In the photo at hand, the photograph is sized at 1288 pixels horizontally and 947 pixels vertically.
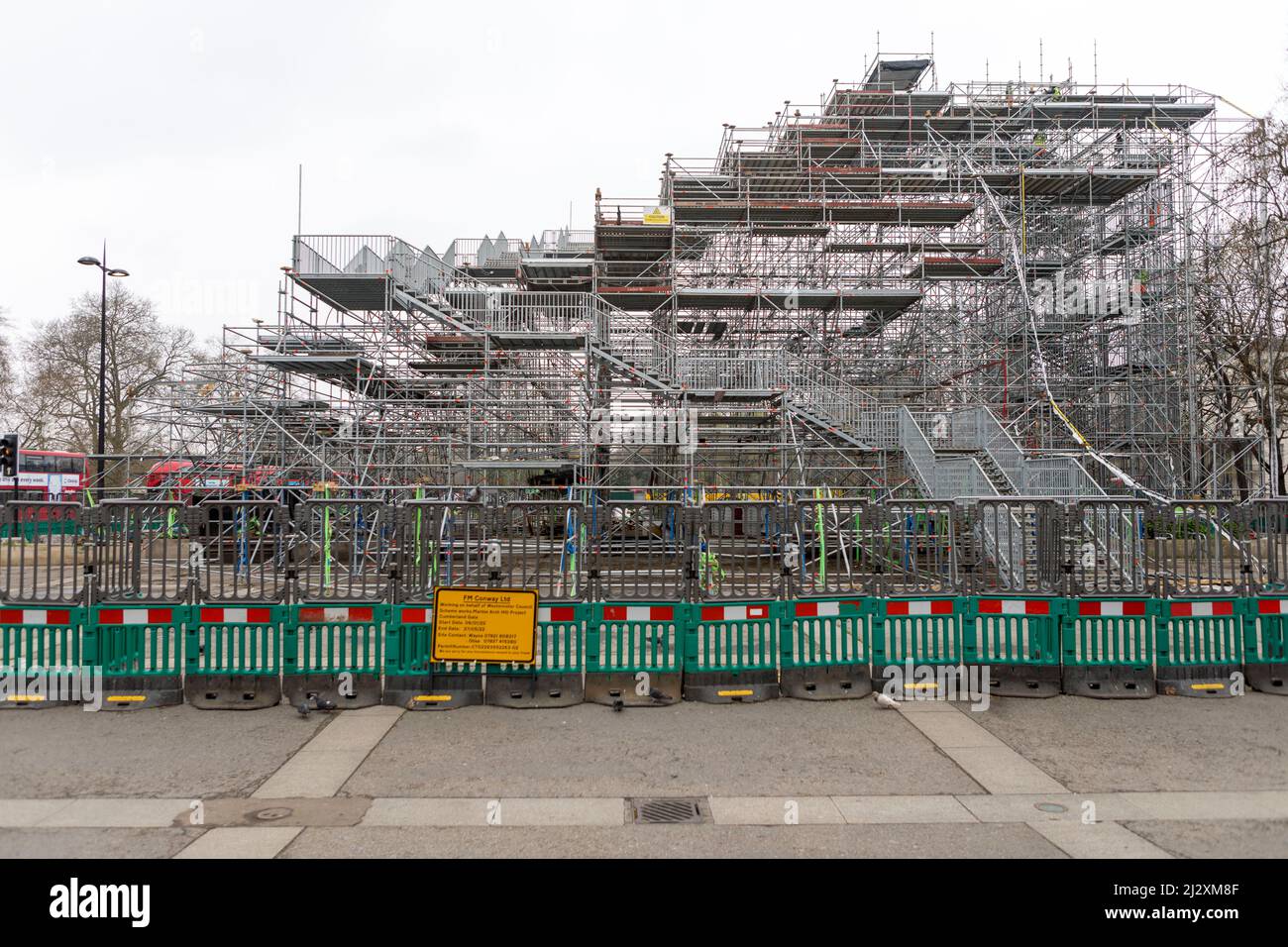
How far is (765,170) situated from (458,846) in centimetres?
2676

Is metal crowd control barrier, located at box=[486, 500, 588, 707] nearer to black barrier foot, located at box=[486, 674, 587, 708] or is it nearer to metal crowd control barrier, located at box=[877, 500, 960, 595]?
black barrier foot, located at box=[486, 674, 587, 708]

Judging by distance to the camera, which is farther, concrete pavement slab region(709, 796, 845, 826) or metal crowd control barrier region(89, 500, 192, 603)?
metal crowd control barrier region(89, 500, 192, 603)

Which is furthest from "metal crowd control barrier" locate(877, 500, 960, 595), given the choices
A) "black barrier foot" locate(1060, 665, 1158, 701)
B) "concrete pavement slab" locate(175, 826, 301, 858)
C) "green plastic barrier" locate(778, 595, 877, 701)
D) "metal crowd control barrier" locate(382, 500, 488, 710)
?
"concrete pavement slab" locate(175, 826, 301, 858)

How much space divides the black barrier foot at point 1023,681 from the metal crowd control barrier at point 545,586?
448cm

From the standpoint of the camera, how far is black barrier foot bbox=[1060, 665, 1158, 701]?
7840 mm

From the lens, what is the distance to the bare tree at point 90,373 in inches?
1679

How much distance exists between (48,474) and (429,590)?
1636 inches

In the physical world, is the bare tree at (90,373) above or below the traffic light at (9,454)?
above

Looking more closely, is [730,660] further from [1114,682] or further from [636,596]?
[1114,682]

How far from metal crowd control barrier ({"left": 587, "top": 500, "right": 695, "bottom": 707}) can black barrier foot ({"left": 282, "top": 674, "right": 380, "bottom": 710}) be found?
2.26 metres

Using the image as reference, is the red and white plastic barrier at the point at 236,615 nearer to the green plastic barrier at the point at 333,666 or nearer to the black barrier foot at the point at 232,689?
the green plastic barrier at the point at 333,666

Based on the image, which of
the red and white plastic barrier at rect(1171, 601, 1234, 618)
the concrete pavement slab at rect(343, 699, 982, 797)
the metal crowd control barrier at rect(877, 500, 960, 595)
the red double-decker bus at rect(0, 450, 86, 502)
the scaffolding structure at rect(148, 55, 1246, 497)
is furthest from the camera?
the red double-decker bus at rect(0, 450, 86, 502)

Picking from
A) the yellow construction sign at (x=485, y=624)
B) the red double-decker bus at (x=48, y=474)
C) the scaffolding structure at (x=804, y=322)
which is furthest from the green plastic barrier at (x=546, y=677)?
the red double-decker bus at (x=48, y=474)

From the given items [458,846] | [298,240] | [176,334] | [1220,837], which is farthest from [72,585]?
[176,334]
